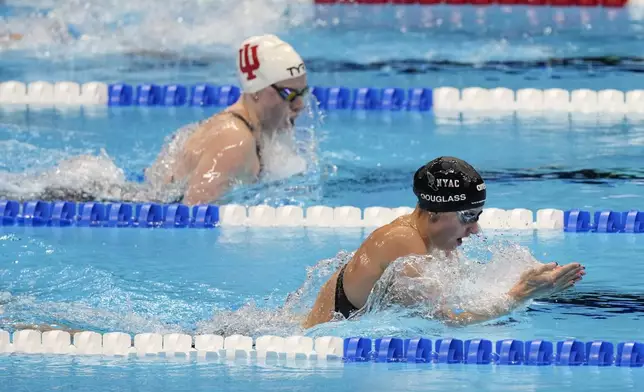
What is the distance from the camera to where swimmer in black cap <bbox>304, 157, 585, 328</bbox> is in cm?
410

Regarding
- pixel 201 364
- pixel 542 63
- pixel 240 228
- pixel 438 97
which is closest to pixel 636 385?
pixel 201 364

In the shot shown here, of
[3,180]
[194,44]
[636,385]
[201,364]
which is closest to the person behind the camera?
[636,385]

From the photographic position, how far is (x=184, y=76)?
8.92 meters

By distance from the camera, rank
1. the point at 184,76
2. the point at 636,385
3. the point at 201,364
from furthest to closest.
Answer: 1. the point at 184,76
2. the point at 201,364
3. the point at 636,385

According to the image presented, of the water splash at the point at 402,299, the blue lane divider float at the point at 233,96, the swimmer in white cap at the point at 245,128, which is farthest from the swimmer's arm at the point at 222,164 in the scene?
the blue lane divider float at the point at 233,96

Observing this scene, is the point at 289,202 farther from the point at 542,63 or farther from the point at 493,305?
the point at 542,63

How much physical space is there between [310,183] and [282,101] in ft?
2.24

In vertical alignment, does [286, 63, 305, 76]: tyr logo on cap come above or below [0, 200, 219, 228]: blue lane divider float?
above

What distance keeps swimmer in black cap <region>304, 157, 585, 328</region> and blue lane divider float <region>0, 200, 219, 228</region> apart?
1868 millimetres

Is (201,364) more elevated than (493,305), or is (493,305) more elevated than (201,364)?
(493,305)

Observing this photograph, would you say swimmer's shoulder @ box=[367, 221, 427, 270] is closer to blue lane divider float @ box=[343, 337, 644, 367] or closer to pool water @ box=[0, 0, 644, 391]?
pool water @ box=[0, 0, 644, 391]

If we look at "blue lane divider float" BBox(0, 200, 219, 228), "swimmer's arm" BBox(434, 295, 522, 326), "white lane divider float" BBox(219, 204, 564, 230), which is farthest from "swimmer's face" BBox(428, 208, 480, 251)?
"blue lane divider float" BBox(0, 200, 219, 228)

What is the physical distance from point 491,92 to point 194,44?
2601 mm

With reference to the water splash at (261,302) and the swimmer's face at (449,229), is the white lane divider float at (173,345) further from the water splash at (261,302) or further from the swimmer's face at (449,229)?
the swimmer's face at (449,229)
